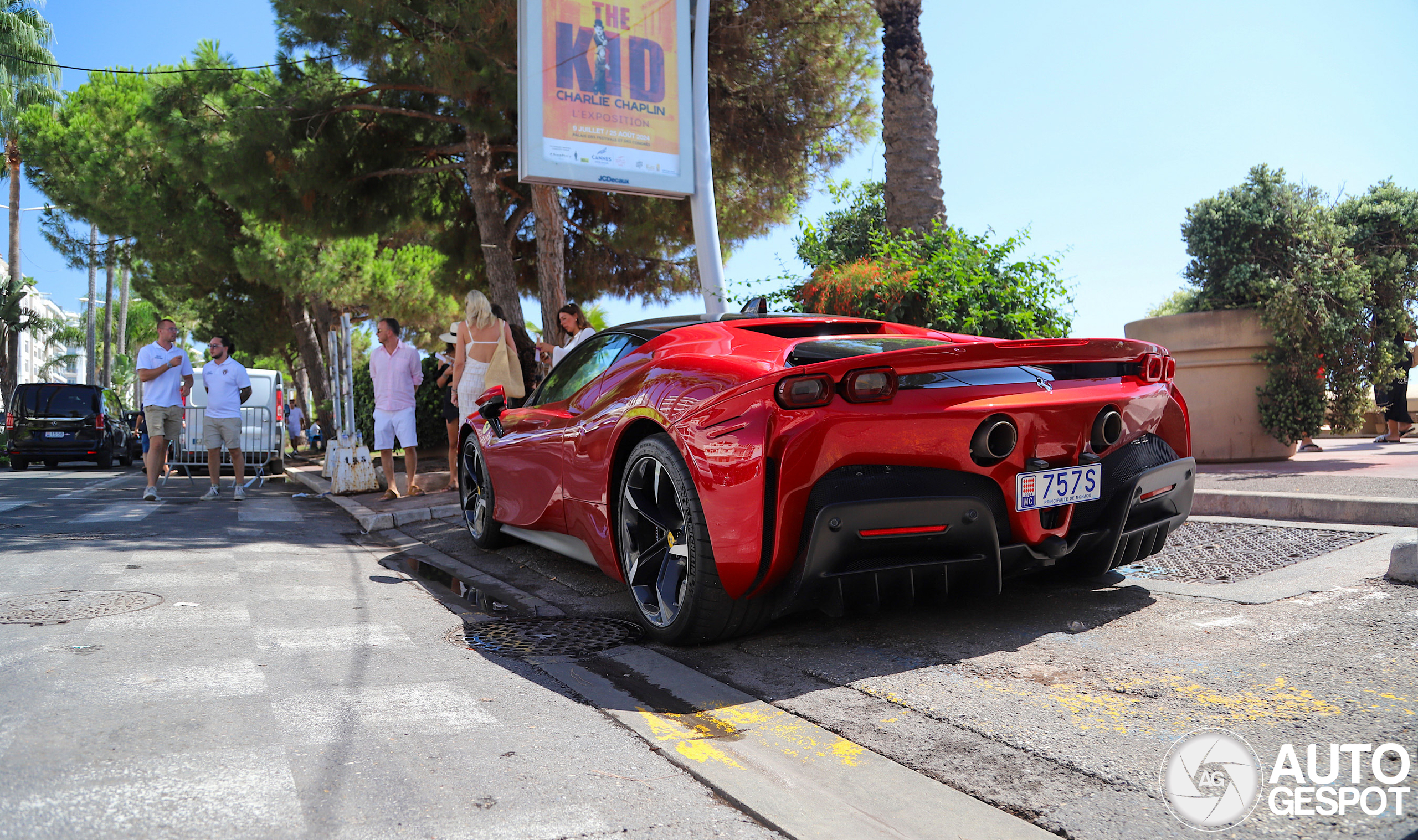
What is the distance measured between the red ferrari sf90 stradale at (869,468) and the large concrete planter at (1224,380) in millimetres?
6657

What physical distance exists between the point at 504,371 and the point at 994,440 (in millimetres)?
5619

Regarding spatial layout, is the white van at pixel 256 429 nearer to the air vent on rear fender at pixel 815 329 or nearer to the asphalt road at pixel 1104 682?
the air vent on rear fender at pixel 815 329

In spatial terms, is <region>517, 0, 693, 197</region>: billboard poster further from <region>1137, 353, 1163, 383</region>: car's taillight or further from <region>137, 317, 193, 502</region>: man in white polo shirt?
<region>1137, 353, 1163, 383</region>: car's taillight

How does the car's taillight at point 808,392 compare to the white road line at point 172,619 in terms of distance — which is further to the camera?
the white road line at point 172,619

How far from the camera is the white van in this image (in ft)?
42.6

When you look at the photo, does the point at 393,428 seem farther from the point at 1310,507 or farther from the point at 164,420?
the point at 1310,507

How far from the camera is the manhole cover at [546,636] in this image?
139 inches

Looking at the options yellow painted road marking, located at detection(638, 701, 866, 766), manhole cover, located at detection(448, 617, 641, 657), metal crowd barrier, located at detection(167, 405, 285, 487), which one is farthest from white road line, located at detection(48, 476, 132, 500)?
yellow painted road marking, located at detection(638, 701, 866, 766)

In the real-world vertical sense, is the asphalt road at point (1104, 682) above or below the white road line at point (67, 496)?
below

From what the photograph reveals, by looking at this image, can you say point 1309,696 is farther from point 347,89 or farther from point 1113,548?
point 347,89

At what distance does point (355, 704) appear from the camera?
275 cm

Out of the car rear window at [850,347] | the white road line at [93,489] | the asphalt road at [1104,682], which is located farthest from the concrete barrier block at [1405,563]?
the white road line at [93,489]

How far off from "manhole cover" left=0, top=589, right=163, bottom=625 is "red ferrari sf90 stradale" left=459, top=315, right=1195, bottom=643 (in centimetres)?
214

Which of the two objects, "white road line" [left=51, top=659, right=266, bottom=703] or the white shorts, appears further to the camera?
the white shorts
